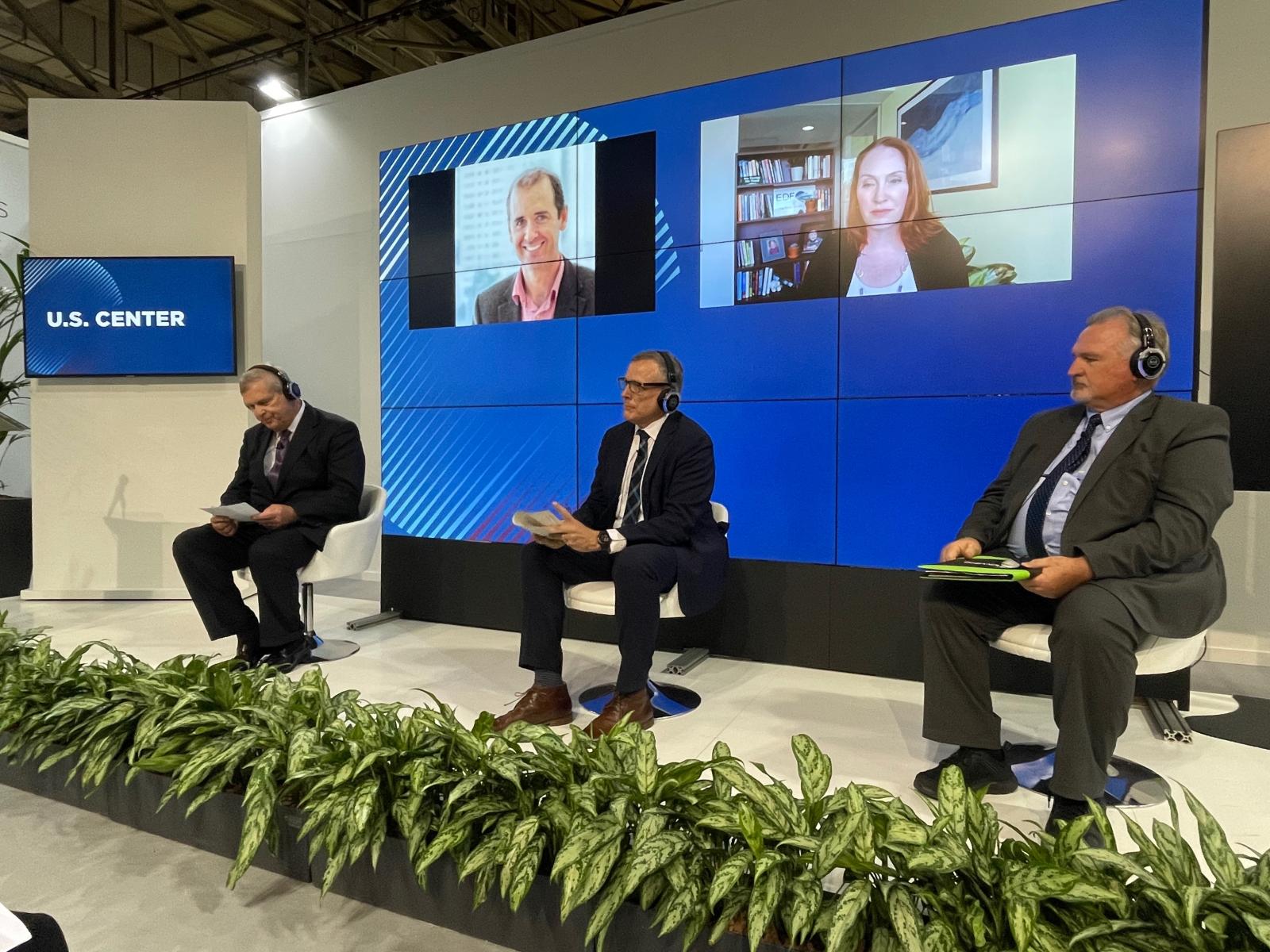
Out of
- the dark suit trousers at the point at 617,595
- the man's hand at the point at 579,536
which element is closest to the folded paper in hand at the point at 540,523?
the man's hand at the point at 579,536

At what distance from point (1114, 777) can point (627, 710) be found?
56.1 inches

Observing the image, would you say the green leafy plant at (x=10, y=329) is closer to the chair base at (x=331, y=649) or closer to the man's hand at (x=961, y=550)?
the chair base at (x=331, y=649)

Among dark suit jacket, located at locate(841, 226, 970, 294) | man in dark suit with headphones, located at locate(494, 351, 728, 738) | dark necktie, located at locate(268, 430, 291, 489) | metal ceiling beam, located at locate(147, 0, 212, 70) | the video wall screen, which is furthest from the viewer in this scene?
Result: metal ceiling beam, located at locate(147, 0, 212, 70)

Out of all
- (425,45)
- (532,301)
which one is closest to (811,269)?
(532,301)

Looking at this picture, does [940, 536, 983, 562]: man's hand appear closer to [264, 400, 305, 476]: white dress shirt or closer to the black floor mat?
the black floor mat

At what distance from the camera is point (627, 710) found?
106 inches

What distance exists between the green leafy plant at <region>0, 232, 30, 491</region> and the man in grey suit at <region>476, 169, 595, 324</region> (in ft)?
9.81

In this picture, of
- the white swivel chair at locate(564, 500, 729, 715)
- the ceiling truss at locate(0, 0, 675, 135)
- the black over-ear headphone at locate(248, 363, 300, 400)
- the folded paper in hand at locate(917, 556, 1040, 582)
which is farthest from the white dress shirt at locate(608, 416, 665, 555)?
the ceiling truss at locate(0, 0, 675, 135)

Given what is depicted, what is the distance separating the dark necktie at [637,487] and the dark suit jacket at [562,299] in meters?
1.09

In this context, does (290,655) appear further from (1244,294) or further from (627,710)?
(1244,294)

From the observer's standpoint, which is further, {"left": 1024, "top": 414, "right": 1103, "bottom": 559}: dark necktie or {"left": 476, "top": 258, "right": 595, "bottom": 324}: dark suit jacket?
{"left": 476, "top": 258, "right": 595, "bottom": 324}: dark suit jacket

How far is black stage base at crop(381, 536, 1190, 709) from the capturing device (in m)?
3.26

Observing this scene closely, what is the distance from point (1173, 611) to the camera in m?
2.04

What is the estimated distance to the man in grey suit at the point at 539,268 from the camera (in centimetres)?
399
